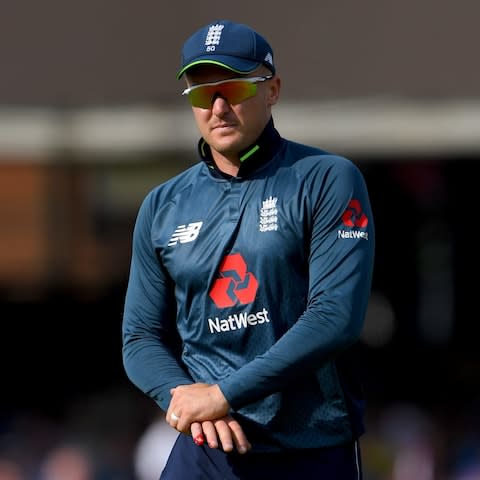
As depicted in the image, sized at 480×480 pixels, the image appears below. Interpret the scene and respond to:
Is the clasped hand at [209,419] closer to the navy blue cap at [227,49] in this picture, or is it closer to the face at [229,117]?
the face at [229,117]

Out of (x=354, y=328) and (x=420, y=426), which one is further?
(x=420, y=426)

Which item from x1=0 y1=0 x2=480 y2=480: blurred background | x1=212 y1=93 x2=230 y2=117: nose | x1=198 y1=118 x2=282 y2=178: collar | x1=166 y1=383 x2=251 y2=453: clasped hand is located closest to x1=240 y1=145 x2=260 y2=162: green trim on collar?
x1=198 y1=118 x2=282 y2=178: collar

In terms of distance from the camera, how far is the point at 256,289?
3.35 m

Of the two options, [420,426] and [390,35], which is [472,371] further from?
[390,35]

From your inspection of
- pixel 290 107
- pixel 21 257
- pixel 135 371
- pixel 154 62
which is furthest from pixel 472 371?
pixel 135 371

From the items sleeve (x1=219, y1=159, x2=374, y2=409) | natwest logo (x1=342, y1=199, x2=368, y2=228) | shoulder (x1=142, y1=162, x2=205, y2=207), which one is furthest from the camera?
shoulder (x1=142, y1=162, x2=205, y2=207)

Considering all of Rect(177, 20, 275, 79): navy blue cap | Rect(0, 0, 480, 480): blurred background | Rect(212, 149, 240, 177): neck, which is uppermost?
Rect(177, 20, 275, 79): navy blue cap

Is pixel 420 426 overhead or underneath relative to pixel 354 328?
underneath

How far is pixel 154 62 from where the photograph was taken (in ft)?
34.3

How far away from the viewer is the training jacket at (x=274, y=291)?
3248mm

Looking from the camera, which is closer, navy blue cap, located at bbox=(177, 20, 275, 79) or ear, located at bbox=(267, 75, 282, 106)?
navy blue cap, located at bbox=(177, 20, 275, 79)

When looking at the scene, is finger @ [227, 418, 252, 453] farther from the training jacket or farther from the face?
the face

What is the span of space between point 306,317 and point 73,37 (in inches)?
308

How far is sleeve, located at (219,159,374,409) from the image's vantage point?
3.20 metres
